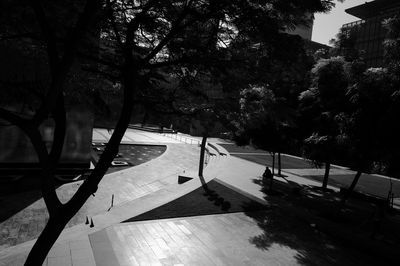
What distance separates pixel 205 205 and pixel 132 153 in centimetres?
1794

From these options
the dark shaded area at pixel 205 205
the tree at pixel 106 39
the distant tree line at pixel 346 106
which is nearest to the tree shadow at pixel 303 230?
the dark shaded area at pixel 205 205

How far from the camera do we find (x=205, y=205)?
14.8 m

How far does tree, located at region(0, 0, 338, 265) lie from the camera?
4.96m

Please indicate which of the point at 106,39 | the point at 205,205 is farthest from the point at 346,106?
the point at 106,39

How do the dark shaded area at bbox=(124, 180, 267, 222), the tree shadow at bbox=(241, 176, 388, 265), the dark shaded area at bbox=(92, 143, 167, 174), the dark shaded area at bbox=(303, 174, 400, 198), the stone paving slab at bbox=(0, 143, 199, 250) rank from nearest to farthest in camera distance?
1. the tree shadow at bbox=(241, 176, 388, 265)
2. the stone paving slab at bbox=(0, 143, 199, 250)
3. the dark shaded area at bbox=(124, 180, 267, 222)
4. the dark shaded area at bbox=(303, 174, 400, 198)
5. the dark shaded area at bbox=(92, 143, 167, 174)

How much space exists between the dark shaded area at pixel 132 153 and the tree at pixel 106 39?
17019 mm

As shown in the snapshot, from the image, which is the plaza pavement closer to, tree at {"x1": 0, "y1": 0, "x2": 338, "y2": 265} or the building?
tree at {"x1": 0, "y1": 0, "x2": 338, "y2": 265}

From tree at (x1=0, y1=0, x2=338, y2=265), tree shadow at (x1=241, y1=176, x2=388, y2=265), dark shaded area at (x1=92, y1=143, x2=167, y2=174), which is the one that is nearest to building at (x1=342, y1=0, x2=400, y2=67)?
dark shaded area at (x1=92, y1=143, x2=167, y2=174)

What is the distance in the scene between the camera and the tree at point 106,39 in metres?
4.96

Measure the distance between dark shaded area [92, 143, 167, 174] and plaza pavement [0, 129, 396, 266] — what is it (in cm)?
123

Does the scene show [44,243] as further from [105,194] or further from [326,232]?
[105,194]

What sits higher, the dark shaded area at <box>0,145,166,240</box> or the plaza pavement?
the plaza pavement

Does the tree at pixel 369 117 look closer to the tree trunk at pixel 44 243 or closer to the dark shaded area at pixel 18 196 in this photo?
the tree trunk at pixel 44 243

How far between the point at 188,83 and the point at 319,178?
20788mm
